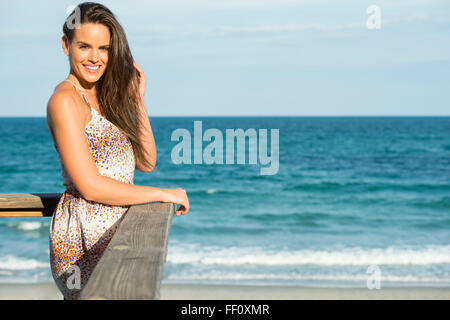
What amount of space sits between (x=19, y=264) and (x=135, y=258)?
333 inches

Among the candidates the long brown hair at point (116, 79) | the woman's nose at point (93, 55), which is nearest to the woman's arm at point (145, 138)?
the long brown hair at point (116, 79)

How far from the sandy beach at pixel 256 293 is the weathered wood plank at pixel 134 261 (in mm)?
5576

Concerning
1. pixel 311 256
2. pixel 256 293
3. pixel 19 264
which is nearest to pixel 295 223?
pixel 311 256

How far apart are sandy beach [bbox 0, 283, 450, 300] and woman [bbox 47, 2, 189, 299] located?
516 centimetres

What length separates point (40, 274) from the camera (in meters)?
8.45

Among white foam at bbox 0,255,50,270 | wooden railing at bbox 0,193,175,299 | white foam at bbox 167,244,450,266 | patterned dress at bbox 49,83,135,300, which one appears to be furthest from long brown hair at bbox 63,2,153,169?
white foam at bbox 0,255,50,270

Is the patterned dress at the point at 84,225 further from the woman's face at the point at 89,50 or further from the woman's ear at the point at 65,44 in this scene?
the woman's ear at the point at 65,44

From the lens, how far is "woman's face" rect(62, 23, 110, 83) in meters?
2.19

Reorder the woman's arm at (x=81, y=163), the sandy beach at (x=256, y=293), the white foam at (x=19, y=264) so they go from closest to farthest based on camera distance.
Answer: the woman's arm at (x=81, y=163), the sandy beach at (x=256, y=293), the white foam at (x=19, y=264)

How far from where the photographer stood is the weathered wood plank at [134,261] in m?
1.16

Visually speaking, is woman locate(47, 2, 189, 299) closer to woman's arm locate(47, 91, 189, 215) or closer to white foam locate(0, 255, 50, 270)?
woman's arm locate(47, 91, 189, 215)

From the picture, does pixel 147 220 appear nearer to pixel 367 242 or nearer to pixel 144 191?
pixel 144 191
